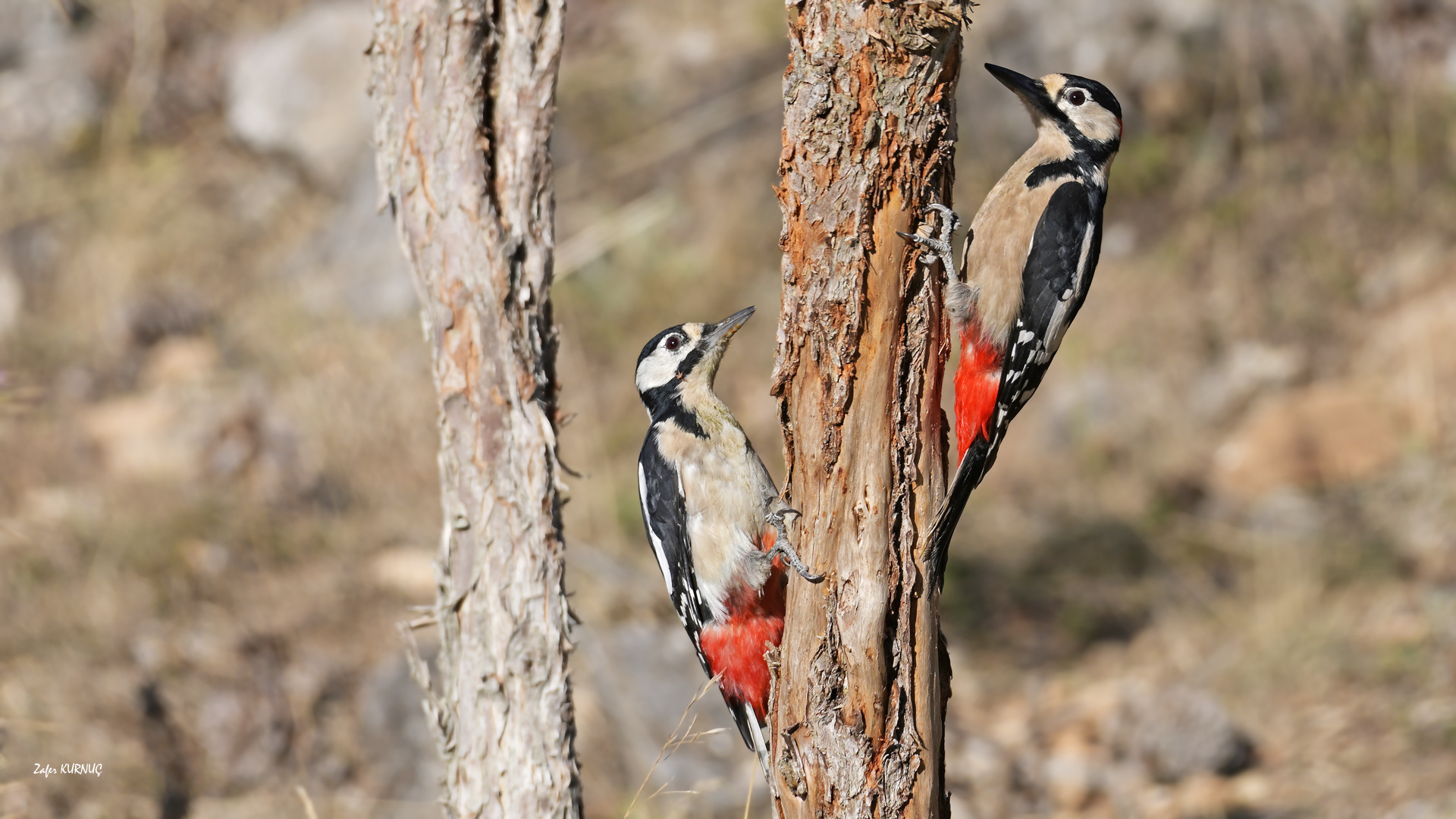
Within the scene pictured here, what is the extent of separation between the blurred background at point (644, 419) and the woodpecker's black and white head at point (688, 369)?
336 mm

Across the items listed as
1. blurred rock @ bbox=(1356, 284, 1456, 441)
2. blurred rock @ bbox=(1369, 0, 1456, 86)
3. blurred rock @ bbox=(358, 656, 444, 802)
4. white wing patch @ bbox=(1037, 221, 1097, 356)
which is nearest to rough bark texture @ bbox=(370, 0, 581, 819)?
white wing patch @ bbox=(1037, 221, 1097, 356)

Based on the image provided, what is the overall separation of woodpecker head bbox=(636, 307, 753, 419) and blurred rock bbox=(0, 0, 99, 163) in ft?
23.0

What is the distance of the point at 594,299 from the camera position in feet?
23.3

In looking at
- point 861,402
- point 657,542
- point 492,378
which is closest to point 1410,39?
point 657,542

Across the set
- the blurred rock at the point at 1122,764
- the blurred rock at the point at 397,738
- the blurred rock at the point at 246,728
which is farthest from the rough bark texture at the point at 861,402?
the blurred rock at the point at 246,728

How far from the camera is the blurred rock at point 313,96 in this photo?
26.4ft

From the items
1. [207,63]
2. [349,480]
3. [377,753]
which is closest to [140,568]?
[349,480]

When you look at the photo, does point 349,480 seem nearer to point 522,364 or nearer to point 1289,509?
Answer: point 522,364

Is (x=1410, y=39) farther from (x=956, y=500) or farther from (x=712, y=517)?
(x=956, y=500)

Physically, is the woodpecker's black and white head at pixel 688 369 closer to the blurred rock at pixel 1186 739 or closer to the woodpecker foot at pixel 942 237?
the woodpecker foot at pixel 942 237

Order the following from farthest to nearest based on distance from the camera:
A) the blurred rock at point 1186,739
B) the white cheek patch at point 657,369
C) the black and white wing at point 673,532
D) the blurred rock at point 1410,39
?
1. the blurred rock at point 1410,39
2. the blurred rock at point 1186,739
3. the white cheek patch at point 657,369
4. the black and white wing at point 673,532

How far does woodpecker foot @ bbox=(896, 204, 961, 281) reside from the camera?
76.4 inches

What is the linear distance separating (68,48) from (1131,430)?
26.2 feet

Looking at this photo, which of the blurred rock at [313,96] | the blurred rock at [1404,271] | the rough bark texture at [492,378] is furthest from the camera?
the blurred rock at [313,96]
